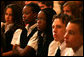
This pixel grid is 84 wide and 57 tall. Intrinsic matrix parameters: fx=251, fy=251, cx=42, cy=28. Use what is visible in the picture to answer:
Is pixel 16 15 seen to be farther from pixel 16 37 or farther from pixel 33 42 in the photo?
pixel 33 42

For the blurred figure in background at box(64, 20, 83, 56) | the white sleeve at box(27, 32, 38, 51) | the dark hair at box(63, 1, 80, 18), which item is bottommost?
the white sleeve at box(27, 32, 38, 51)

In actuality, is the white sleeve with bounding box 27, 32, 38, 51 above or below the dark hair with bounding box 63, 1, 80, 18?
below

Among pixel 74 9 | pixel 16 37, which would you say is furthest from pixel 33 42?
pixel 74 9

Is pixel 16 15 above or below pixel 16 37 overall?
above

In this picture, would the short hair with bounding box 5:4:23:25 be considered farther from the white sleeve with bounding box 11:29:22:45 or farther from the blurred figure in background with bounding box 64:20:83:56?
the blurred figure in background with bounding box 64:20:83:56

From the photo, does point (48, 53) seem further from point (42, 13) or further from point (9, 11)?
point (9, 11)

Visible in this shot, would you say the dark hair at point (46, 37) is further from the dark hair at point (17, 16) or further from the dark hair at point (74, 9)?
the dark hair at point (17, 16)

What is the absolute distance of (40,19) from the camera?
288cm

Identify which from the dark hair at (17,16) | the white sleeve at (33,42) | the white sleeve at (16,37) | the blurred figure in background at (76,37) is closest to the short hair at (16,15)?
the dark hair at (17,16)

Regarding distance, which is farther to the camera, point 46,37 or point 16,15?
point 16,15

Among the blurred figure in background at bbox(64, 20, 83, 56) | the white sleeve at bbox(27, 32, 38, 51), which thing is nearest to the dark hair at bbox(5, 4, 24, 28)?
the white sleeve at bbox(27, 32, 38, 51)

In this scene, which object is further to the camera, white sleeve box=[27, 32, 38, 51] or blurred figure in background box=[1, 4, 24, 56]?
blurred figure in background box=[1, 4, 24, 56]

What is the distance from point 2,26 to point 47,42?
0.91 metres

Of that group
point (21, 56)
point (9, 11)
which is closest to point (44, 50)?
point (21, 56)
